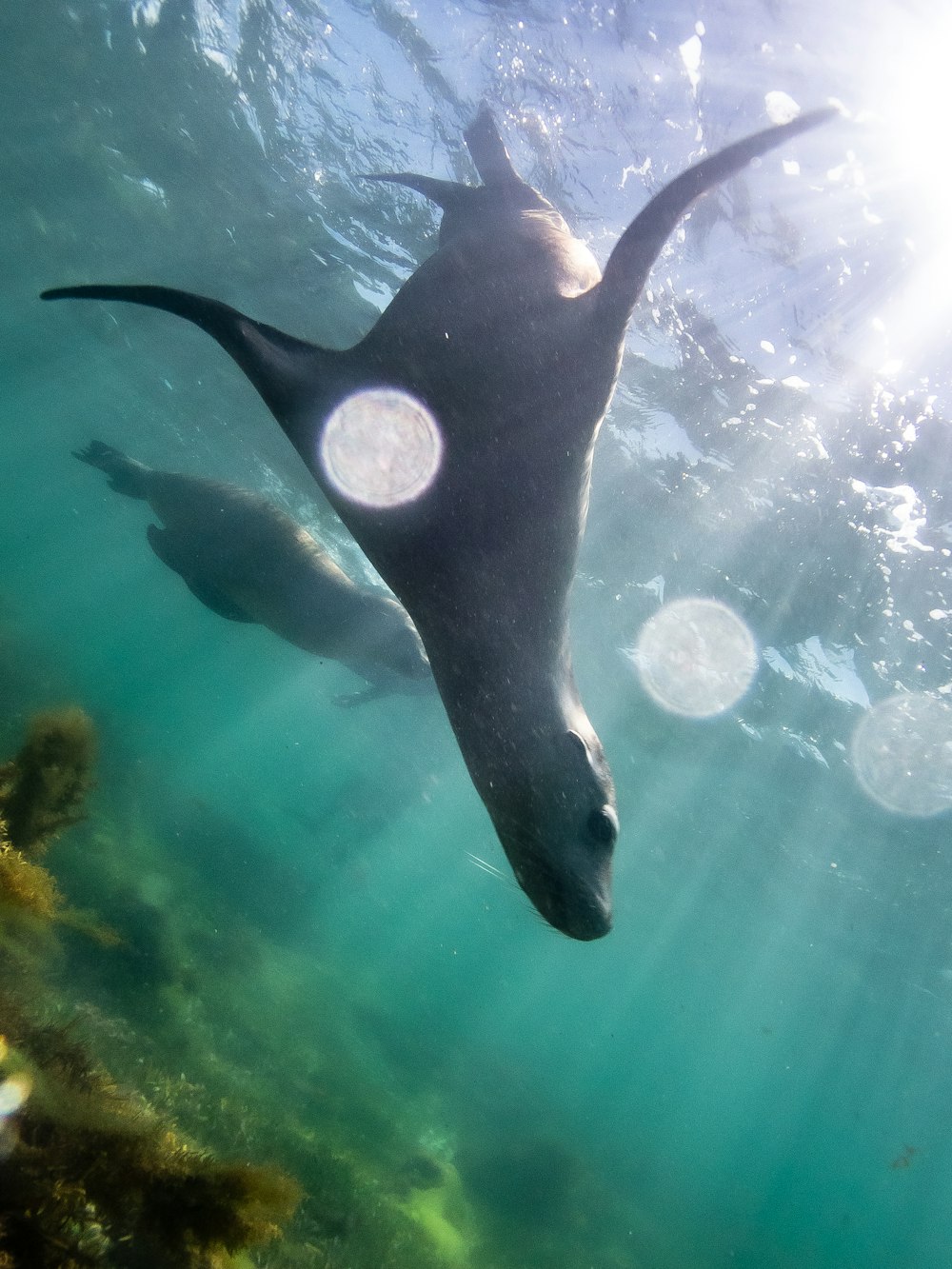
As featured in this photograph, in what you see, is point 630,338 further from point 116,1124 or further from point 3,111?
point 3,111

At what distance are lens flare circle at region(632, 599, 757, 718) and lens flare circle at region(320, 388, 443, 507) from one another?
42.7ft

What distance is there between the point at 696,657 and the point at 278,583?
1132cm

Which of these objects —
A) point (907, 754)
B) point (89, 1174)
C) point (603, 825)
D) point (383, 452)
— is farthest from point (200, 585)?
point (907, 754)

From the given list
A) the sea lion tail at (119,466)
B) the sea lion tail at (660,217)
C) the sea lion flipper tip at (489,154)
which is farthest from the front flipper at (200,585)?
the sea lion tail at (660,217)

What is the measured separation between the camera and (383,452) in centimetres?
223

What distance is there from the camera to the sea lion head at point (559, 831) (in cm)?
162

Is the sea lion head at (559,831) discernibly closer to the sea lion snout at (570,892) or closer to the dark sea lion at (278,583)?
the sea lion snout at (570,892)

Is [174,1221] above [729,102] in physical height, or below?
below

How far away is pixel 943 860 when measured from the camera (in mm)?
17562

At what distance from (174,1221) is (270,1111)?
353 inches

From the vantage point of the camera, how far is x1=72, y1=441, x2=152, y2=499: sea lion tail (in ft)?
30.1

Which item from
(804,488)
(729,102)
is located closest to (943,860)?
(804,488)

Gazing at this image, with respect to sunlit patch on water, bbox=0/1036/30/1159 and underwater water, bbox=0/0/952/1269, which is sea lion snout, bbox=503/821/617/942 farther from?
sunlit patch on water, bbox=0/1036/30/1159

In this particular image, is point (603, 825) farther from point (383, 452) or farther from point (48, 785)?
point (48, 785)
